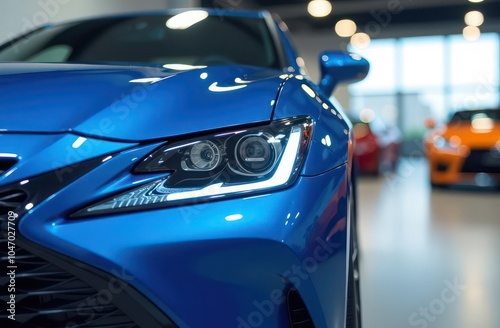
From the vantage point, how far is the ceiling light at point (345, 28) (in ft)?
44.6

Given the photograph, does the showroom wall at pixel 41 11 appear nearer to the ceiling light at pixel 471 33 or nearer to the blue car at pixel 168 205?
the blue car at pixel 168 205

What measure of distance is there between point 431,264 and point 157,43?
162 centimetres

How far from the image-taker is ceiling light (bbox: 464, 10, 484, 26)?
13042mm

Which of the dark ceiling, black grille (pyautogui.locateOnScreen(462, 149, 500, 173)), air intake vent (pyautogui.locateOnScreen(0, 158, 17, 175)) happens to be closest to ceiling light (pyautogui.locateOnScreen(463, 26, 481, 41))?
the dark ceiling

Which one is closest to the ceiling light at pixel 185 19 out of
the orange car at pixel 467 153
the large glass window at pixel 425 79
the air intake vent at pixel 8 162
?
the air intake vent at pixel 8 162

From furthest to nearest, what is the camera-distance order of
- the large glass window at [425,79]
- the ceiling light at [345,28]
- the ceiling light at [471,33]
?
the large glass window at [425,79] < the ceiling light at [471,33] < the ceiling light at [345,28]

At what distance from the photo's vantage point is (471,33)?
14.5 metres

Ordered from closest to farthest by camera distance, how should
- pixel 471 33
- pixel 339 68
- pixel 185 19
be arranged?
pixel 339 68, pixel 185 19, pixel 471 33

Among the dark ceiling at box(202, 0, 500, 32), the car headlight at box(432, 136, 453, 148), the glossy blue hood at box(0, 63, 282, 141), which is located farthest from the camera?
the dark ceiling at box(202, 0, 500, 32)

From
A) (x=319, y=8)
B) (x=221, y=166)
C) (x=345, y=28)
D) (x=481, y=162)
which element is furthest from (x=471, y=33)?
(x=221, y=166)

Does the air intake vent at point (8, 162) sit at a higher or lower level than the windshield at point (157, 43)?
lower

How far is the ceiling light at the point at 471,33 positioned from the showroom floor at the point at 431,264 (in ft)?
33.6

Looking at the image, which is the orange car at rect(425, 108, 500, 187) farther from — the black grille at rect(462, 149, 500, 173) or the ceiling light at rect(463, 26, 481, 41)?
the ceiling light at rect(463, 26, 481, 41)

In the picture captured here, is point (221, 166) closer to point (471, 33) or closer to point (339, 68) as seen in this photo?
point (339, 68)
